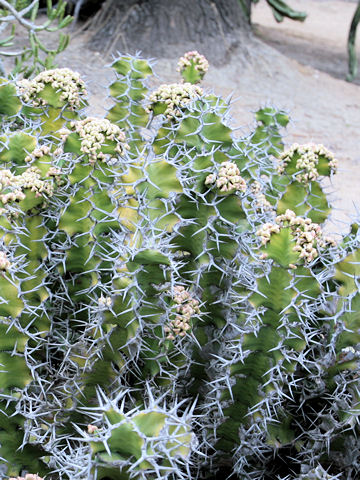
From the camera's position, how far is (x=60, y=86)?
85.9 inches

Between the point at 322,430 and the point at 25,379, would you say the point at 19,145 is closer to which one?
the point at 25,379

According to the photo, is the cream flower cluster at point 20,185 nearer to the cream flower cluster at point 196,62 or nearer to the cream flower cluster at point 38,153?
the cream flower cluster at point 38,153

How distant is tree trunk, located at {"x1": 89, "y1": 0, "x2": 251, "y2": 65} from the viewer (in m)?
7.05

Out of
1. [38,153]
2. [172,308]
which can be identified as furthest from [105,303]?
[38,153]

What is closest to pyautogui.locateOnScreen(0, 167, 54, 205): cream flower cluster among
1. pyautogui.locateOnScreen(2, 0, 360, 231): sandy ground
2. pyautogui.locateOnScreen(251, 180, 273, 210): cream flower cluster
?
pyautogui.locateOnScreen(251, 180, 273, 210): cream flower cluster

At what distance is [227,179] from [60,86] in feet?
2.66

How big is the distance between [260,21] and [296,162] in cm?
1099

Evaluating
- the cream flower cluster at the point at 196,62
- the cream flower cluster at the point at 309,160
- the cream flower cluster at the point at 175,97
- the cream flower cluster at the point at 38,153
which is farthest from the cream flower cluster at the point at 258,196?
the cream flower cluster at the point at 38,153

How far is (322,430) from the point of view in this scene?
1.87 m

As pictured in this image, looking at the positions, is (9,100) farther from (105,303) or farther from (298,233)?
(298,233)

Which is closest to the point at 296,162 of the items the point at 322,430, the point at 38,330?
the point at 322,430

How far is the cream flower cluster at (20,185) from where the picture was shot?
5.59 feet

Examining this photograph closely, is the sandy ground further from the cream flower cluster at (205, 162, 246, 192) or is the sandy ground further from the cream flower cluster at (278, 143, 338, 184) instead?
the cream flower cluster at (205, 162, 246, 192)

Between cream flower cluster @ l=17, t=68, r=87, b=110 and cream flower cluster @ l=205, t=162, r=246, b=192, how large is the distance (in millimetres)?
725
